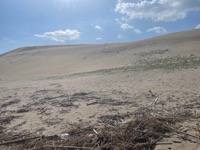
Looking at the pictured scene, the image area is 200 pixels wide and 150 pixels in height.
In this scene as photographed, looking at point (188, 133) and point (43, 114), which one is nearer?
point (188, 133)

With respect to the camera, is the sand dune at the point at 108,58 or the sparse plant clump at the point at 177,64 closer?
the sparse plant clump at the point at 177,64

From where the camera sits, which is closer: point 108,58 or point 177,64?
point 177,64

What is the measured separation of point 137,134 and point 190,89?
19.4ft

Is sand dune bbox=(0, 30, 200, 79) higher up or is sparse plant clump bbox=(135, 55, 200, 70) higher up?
sand dune bbox=(0, 30, 200, 79)

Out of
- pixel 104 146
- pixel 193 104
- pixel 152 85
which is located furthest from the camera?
pixel 152 85

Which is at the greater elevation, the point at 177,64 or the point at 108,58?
the point at 108,58

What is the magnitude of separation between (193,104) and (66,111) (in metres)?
4.44

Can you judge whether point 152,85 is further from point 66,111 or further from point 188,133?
point 188,133

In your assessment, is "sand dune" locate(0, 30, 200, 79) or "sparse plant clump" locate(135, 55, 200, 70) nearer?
"sparse plant clump" locate(135, 55, 200, 70)

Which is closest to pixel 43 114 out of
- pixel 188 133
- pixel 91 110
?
pixel 91 110

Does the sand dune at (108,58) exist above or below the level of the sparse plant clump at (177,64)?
above

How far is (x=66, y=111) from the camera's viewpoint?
8.66 meters

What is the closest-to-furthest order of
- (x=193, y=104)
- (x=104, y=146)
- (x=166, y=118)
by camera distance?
(x=104, y=146) < (x=166, y=118) < (x=193, y=104)

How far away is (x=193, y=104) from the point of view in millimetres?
7805
